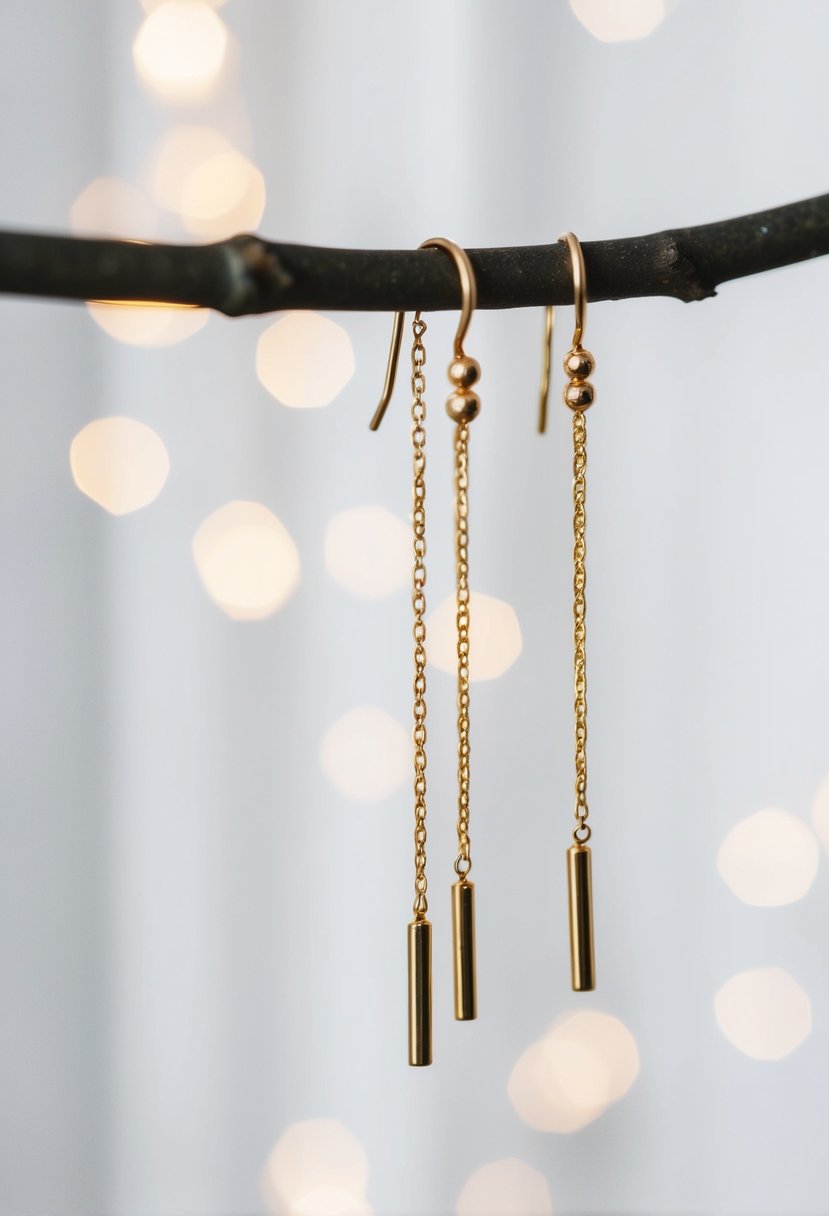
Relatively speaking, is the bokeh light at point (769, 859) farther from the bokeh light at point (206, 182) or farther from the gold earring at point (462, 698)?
the bokeh light at point (206, 182)

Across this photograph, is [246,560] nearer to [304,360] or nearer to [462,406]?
[304,360]

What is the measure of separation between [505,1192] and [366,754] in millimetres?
400

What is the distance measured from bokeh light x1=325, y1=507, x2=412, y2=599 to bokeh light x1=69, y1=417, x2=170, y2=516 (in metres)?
0.15

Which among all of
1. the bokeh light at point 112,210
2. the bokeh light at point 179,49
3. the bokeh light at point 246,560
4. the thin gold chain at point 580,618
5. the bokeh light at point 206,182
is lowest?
the thin gold chain at point 580,618

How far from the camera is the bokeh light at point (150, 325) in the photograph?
0.83 m

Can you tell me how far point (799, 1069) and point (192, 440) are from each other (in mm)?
708

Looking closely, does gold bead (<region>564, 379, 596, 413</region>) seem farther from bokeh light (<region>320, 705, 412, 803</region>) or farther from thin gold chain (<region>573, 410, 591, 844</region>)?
bokeh light (<region>320, 705, 412, 803</region>)

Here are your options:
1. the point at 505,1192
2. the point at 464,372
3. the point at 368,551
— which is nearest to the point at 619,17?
the point at 368,551

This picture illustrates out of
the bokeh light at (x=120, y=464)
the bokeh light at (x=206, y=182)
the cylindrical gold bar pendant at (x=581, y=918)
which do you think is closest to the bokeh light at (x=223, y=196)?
the bokeh light at (x=206, y=182)

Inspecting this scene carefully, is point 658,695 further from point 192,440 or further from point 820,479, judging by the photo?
point 192,440

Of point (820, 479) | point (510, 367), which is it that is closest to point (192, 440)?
point (510, 367)

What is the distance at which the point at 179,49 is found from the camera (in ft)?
2.72

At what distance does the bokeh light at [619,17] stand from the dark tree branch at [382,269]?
49cm

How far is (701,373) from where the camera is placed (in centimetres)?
86
